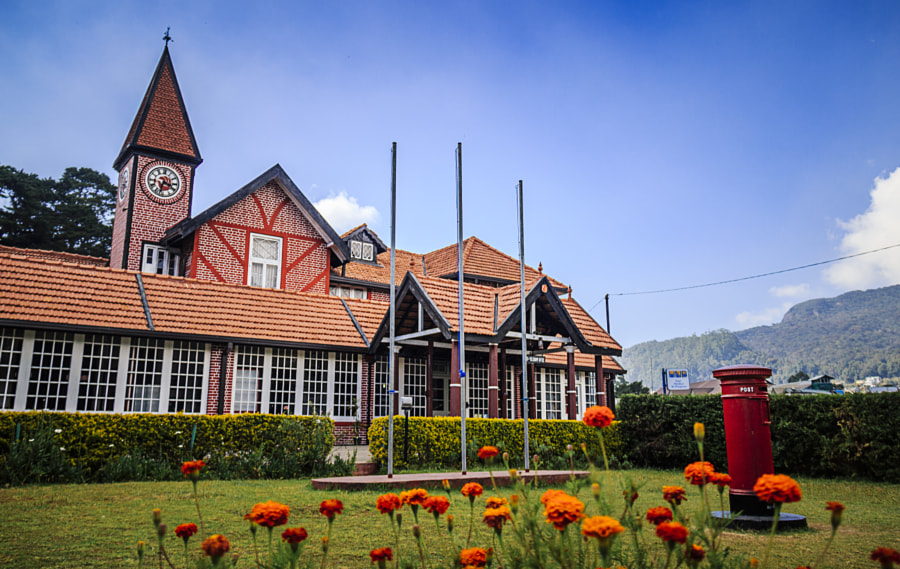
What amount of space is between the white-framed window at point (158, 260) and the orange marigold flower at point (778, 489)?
24.6 m

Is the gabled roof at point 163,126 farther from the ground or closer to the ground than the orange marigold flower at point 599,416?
farther from the ground

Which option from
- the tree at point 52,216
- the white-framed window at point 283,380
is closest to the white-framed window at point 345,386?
the white-framed window at point 283,380

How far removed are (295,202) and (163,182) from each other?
A: 21.5 feet

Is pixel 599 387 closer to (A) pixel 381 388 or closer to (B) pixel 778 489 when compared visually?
(A) pixel 381 388

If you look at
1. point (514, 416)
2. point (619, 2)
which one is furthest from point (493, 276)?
point (619, 2)

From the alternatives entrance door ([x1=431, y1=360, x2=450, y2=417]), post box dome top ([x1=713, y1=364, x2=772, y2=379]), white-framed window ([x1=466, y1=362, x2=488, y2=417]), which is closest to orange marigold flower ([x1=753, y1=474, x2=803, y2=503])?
post box dome top ([x1=713, y1=364, x2=772, y2=379])

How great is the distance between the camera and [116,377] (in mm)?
15609

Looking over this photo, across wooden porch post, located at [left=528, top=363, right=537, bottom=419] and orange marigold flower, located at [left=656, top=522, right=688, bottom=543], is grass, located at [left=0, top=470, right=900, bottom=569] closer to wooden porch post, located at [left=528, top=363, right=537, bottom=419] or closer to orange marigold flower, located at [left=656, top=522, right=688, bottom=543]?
orange marigold flower, located at [left=656, top=522, right=688, bottom=543]

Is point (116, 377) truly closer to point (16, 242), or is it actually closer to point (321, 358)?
point (321, 358)

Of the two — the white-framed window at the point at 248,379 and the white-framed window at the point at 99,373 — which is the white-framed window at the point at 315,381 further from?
the white-framed window at the point at 99,373

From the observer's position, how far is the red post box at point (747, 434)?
24.3 feet

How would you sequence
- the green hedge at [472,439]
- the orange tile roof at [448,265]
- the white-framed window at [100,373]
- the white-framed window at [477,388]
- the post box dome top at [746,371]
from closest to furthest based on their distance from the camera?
1. the post box dome top at [746,371]
2. the green hedge at [472,439]
3. the white-framed window at [100,373]
4. the white-framed window at [477,388]
5. the orange tile roof at [448,265]

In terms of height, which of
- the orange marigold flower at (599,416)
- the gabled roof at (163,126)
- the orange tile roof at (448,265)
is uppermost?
the gabled roof at (163,126)

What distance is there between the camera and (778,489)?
2.66 meters
